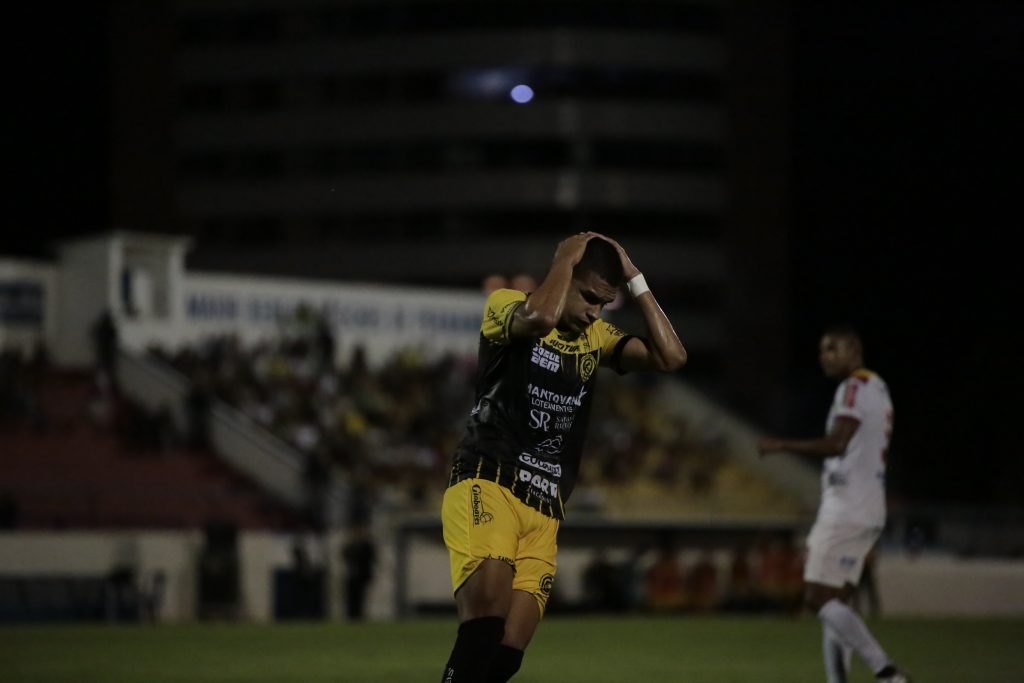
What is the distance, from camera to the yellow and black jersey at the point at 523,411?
849 cm

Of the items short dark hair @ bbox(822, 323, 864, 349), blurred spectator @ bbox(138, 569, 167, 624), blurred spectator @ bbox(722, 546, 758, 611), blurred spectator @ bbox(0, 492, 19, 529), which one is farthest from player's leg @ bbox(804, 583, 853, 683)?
blurred spectator @ bbox(722, 546, 758, 611)

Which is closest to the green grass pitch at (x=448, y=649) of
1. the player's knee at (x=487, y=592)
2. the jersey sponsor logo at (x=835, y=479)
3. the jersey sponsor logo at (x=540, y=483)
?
the jersey sponsor logo at (x=835, y=479)

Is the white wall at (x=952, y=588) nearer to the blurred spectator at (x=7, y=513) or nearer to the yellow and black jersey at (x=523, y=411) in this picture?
the blurred spectator at (x=7, y=513)

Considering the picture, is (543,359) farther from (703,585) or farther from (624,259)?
(703,585)

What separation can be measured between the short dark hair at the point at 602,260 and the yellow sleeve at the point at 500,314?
0.32 meters

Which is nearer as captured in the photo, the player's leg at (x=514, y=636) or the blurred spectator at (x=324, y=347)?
the player's leg at (x=514, y=636)

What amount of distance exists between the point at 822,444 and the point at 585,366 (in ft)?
10.5

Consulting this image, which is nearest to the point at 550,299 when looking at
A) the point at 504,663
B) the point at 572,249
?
the point at 572,249

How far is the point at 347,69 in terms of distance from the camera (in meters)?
76.1

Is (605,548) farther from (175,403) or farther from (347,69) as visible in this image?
(347,69)

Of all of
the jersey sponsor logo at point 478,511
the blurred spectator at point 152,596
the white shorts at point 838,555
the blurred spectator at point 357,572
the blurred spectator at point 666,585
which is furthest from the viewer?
the blurred spectator at point 666,585

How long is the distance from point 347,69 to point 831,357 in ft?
216

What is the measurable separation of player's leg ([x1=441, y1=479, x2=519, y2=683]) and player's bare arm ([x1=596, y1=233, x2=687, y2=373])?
99 centimetres

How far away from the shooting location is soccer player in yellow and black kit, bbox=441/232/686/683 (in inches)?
326
